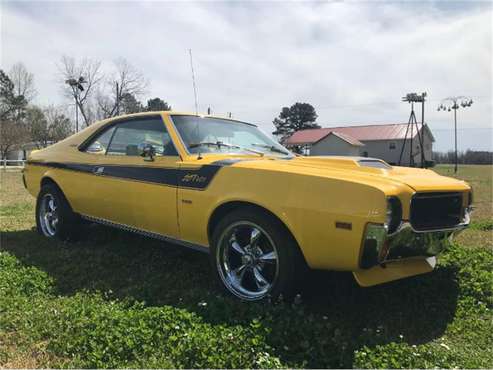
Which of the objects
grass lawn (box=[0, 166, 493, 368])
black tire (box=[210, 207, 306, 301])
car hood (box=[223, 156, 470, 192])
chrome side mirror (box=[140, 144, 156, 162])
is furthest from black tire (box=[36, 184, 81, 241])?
car hood (box=[223, 156, 470, 192])

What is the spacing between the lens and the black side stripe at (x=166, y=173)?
366cm

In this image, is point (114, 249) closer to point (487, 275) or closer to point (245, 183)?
point (245, 183)

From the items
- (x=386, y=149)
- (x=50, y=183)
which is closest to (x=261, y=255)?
(x=50, y=183)

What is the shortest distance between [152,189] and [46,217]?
A: 235 cm

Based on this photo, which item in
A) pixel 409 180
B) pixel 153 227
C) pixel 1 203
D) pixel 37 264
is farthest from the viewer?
pixel 1 203

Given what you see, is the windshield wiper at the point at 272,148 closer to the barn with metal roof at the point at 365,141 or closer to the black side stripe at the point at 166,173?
the black side stripe at the point at 166,173

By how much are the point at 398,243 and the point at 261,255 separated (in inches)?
40.1

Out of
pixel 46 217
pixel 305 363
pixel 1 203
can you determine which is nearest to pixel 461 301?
pixel 305 363

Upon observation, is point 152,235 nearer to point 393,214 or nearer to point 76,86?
point 393,214

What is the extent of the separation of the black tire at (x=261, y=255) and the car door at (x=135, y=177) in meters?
0.62

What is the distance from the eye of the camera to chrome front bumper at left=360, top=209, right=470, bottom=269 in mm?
2791

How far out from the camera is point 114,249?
16.3 feet

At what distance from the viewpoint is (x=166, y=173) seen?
13.1 feet

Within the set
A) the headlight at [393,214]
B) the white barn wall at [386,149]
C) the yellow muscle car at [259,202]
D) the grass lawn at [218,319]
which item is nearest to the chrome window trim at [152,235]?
the yellow muscle car at [259,202]
